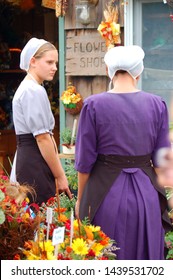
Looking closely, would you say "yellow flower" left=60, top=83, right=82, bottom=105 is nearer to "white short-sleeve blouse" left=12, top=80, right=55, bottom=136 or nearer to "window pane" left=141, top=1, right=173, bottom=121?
"window pane" left=141, top=1, right=173, bottom=121

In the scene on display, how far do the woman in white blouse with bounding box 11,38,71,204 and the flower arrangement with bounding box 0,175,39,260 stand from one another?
118cm

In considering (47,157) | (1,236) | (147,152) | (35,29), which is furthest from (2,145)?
(1,236)

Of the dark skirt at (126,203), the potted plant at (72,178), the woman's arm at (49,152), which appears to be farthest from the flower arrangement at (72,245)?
the potted plant at (72,178)

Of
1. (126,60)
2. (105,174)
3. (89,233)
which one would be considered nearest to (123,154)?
(105,174)

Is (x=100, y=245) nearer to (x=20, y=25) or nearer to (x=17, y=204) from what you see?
(x=17, y=204)

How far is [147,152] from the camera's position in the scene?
3678 mm

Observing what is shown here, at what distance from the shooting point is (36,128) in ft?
14.1

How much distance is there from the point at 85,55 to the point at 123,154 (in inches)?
97.5

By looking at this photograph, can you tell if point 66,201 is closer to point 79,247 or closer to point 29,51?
point 29,51

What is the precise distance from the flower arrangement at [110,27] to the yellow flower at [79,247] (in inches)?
118

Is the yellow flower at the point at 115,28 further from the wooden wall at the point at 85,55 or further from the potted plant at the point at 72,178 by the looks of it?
the potted plant at the point at 72,178

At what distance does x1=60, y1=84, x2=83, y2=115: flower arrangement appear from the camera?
19.6 feet

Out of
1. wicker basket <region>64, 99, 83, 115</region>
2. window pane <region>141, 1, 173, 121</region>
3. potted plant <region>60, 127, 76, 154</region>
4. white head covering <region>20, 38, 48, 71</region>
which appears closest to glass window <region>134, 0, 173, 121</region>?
window pane <region>141, 1, 173, 121</region>
